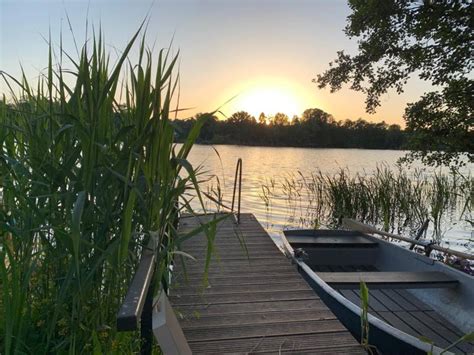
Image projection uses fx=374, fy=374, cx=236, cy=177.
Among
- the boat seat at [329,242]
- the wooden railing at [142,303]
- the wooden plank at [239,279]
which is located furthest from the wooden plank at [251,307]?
the boat seat at [329,242]

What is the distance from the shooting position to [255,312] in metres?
2.93

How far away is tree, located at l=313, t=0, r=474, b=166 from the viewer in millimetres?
8719

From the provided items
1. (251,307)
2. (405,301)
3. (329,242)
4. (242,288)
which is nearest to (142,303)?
(251,307)

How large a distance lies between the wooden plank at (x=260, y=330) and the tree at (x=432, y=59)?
24.9 ft

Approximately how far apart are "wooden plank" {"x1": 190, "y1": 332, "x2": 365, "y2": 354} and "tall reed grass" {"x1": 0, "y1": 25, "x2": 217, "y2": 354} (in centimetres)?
74

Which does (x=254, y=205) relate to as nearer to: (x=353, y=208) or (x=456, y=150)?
(x=353, y=208)

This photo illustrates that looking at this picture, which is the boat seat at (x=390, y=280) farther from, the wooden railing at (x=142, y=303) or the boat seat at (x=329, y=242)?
the wooden railing at (x=142, y=303)

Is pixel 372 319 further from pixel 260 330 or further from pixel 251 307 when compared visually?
pixel 251 307

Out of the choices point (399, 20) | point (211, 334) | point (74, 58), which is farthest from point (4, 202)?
point (399, 20)

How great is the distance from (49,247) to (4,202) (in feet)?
1.79

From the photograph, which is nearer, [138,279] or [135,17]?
[138,279]

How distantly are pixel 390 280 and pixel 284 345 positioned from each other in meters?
1.41

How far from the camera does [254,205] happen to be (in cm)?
1251

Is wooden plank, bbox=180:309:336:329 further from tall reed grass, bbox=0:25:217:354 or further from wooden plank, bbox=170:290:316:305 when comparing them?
tall reed grass, bbox=0:25:217:354
